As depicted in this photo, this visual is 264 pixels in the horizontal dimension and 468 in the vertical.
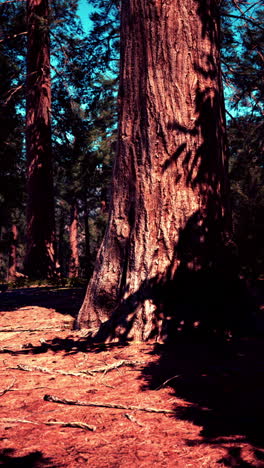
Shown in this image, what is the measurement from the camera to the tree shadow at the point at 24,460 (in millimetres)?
2270

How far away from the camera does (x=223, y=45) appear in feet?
36.5

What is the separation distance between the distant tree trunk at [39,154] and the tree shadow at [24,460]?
10.2m

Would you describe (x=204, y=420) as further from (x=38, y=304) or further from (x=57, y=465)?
(x=38, y=304)

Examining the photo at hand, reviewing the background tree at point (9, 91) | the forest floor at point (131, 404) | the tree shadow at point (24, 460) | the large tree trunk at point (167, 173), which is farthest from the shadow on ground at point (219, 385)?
the background tree at point (9, 91)

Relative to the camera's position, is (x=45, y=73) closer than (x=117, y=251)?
No

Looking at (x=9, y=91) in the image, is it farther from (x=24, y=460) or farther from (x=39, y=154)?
(x=24, y=460)

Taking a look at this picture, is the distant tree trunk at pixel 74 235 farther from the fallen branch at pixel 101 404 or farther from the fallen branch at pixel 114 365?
the fallen branch at pixel 101 404

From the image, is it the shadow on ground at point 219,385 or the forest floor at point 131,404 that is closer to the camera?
the forest floor at point 131,404

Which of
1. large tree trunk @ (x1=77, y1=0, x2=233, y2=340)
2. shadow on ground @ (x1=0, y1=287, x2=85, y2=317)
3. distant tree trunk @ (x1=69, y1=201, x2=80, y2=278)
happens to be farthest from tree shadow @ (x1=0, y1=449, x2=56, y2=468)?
distant tree trunk @ (x1=69, y1=201, x2=80, y2=278)

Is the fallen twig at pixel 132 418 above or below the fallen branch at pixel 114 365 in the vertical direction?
below

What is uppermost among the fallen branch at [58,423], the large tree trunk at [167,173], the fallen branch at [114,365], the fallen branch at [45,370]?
the large tree trunk at [167,173]

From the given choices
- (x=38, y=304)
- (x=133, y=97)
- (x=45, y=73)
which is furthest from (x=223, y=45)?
(x=38, y=304)

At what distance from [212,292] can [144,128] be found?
2.01 meters

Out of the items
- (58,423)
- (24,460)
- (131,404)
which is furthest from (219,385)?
(24,460)
